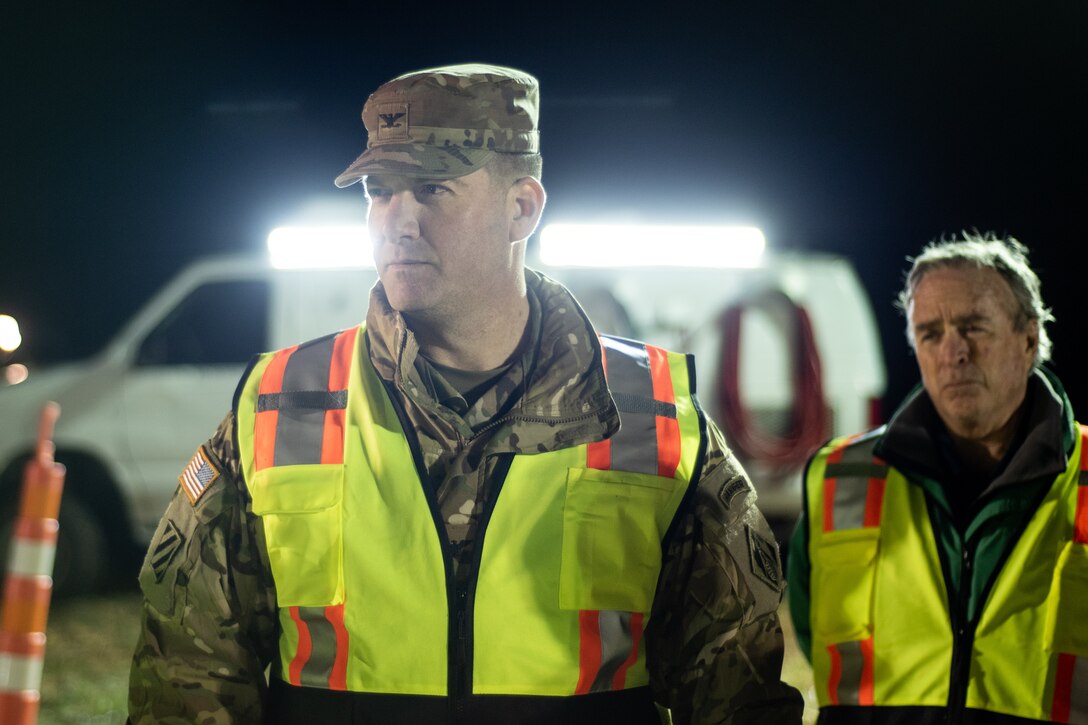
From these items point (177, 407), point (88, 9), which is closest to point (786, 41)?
point (88, 9)

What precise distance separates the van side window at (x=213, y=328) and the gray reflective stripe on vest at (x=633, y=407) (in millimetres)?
5831

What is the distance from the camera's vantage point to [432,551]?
1977 millimetres

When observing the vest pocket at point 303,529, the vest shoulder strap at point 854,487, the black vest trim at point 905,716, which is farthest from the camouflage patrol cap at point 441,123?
the black vest trim at point 905,716

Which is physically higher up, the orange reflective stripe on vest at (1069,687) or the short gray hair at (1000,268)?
the short gray hair at (1000,268)

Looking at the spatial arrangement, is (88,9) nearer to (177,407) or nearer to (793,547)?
(177,407)

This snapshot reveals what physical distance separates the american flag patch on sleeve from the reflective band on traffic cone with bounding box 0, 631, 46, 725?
2.83 ft

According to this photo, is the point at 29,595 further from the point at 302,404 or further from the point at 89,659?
the point at 89,659

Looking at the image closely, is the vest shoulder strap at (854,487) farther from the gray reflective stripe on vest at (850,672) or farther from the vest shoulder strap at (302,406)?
the vest shoulder strap at (302,406)

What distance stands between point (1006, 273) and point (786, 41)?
15655 millimetres

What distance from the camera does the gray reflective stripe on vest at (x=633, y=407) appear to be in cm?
211

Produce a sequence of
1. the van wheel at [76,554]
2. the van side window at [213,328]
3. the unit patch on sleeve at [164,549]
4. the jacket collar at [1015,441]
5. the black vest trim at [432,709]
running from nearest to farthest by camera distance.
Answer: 1. the black vest trim at [432,709]
2. the unit patch on sleeve at [164,549]
3. the jacket collar at [1015,441]
4. the van wheel at [76,554]
5. the van side window at [213,328]

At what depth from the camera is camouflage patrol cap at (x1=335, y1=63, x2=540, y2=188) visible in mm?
2143

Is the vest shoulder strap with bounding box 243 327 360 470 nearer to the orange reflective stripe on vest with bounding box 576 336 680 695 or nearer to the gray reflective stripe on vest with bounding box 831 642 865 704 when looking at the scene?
the orange reflective stripe on vest with bounding box 576 336 680 695

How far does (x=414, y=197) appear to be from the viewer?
7.16 feet
